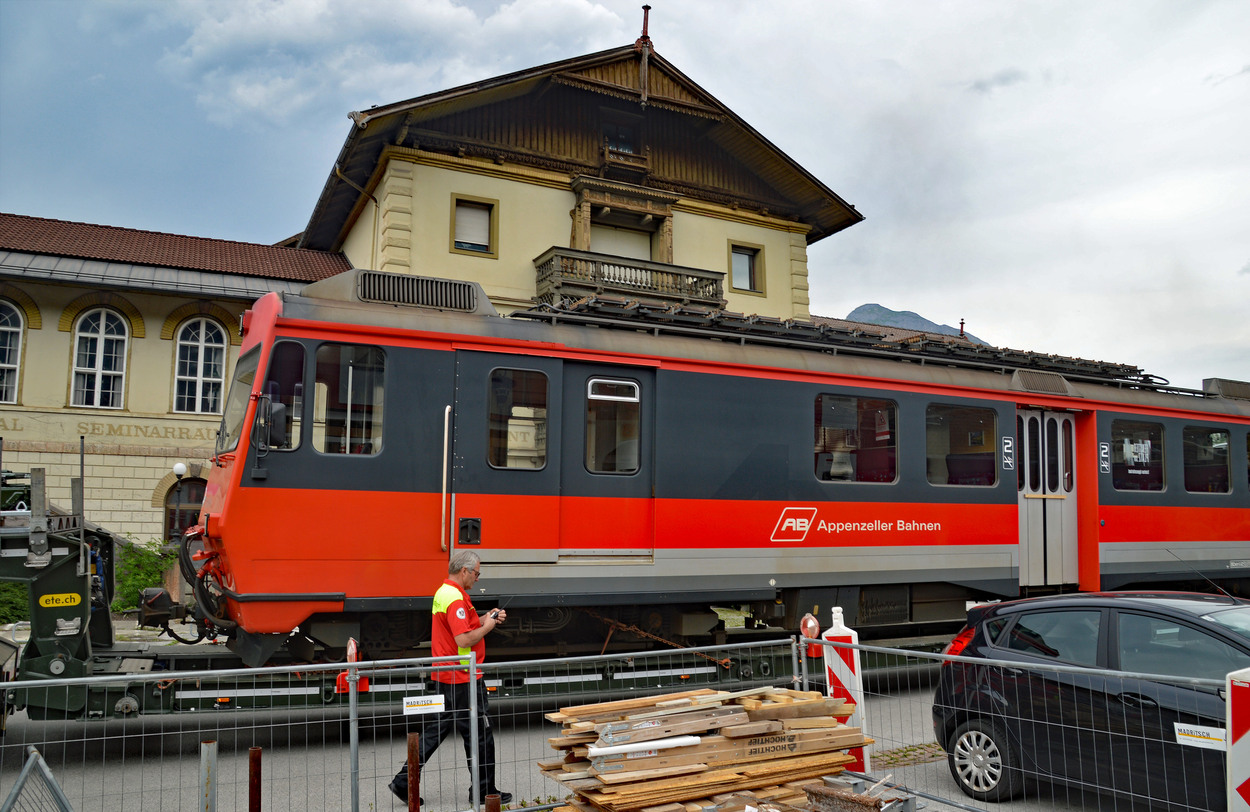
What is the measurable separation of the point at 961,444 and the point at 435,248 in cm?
1488

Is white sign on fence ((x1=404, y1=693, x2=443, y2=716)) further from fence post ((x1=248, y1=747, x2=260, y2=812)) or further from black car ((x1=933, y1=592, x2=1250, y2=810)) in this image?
black car ((x1=933, y1=592, x2=1250, y2=810))

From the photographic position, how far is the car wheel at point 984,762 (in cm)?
595

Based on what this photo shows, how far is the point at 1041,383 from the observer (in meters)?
11.7

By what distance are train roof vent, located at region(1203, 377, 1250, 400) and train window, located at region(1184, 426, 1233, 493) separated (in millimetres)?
762

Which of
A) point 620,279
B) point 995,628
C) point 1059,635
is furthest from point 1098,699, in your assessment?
point 620,279

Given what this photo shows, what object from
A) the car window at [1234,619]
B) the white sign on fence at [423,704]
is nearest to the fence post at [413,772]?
the white sign on fence at [423,704]

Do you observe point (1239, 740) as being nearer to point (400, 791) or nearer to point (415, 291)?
point (400, 791)

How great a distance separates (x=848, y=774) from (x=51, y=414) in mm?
20185

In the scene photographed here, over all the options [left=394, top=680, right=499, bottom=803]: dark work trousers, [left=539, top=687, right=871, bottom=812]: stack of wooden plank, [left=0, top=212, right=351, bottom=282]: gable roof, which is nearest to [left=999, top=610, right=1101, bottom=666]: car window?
[left=539, top=687, right=871, bottom=812]: stack of wooden plank

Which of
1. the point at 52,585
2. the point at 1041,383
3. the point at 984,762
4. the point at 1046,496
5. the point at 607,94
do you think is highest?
the point at 607,94

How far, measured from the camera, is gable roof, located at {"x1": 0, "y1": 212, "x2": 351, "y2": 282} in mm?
20352

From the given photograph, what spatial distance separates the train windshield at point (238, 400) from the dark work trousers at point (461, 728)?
2.97 m

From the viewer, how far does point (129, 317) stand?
20.7 metres

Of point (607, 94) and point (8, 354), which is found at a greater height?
point (607, 94)
